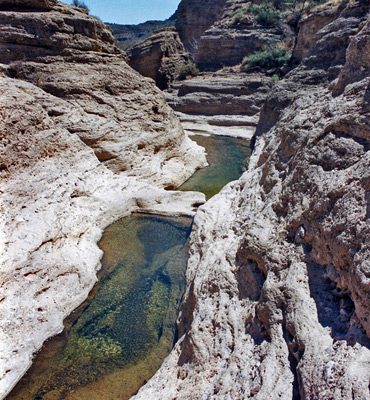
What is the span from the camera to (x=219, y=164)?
37.6ft

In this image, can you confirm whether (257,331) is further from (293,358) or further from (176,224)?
(176,224)

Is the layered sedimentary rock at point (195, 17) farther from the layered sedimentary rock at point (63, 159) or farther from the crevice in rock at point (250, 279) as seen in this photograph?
the crevice in rock at point (250, 279)

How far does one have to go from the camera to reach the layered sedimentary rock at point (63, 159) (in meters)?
4.38

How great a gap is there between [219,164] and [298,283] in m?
8.96

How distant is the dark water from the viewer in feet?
31.2

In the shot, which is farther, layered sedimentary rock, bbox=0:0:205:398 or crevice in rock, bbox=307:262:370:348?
layered sedimentary rock, bbox=0:0:205:398

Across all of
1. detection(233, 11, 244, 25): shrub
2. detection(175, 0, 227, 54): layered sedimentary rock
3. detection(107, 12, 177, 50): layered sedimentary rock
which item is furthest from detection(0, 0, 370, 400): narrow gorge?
detection(107, 12, 177, 50): layered sedimentary rock

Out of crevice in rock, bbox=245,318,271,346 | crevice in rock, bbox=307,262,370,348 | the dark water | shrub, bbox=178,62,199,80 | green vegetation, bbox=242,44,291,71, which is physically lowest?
the dark water

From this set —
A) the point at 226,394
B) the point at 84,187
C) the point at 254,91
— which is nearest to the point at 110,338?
the point at 226,394

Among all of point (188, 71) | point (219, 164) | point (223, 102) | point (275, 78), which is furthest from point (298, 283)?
point (188, 71)

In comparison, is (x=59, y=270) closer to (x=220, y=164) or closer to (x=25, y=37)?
(x=25, y=37)

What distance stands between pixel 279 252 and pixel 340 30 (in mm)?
9547

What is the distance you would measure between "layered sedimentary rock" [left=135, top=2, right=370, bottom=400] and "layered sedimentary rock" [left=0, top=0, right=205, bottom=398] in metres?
1.89

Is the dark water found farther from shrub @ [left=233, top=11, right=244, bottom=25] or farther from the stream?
shrub @ [left=233, top=11, right=244, bottom=25]
